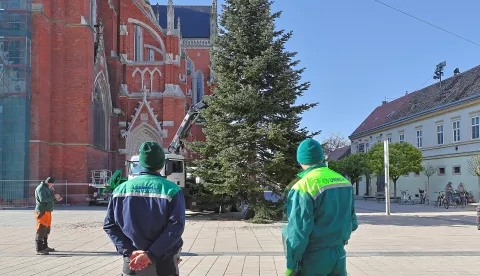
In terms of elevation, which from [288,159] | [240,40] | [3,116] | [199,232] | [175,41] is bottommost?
[199,232]

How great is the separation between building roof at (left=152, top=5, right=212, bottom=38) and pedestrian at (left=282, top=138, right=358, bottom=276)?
49.9 metres

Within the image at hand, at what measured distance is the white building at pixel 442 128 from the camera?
101ft

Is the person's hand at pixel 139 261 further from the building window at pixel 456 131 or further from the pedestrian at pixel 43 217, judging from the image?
the building window at pixel 456 131

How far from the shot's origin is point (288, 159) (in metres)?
17.6

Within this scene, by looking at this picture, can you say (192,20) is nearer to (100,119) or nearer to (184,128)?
(100,119)

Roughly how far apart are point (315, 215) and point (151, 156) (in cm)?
141

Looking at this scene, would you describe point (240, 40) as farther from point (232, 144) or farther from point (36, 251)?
point (36, 251)

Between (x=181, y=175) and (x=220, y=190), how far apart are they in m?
2.60

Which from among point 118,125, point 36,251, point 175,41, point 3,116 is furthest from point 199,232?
point 175,41

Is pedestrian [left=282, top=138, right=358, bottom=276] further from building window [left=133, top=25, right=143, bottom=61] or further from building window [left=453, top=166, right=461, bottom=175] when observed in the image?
building window [left=133, top=25, right=143, bottom=61]

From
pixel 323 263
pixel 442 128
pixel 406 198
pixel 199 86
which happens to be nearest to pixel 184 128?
pixel 406 198

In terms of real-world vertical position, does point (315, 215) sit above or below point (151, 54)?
below

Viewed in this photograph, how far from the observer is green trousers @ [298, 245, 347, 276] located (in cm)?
357

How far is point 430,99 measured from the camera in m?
39.1
